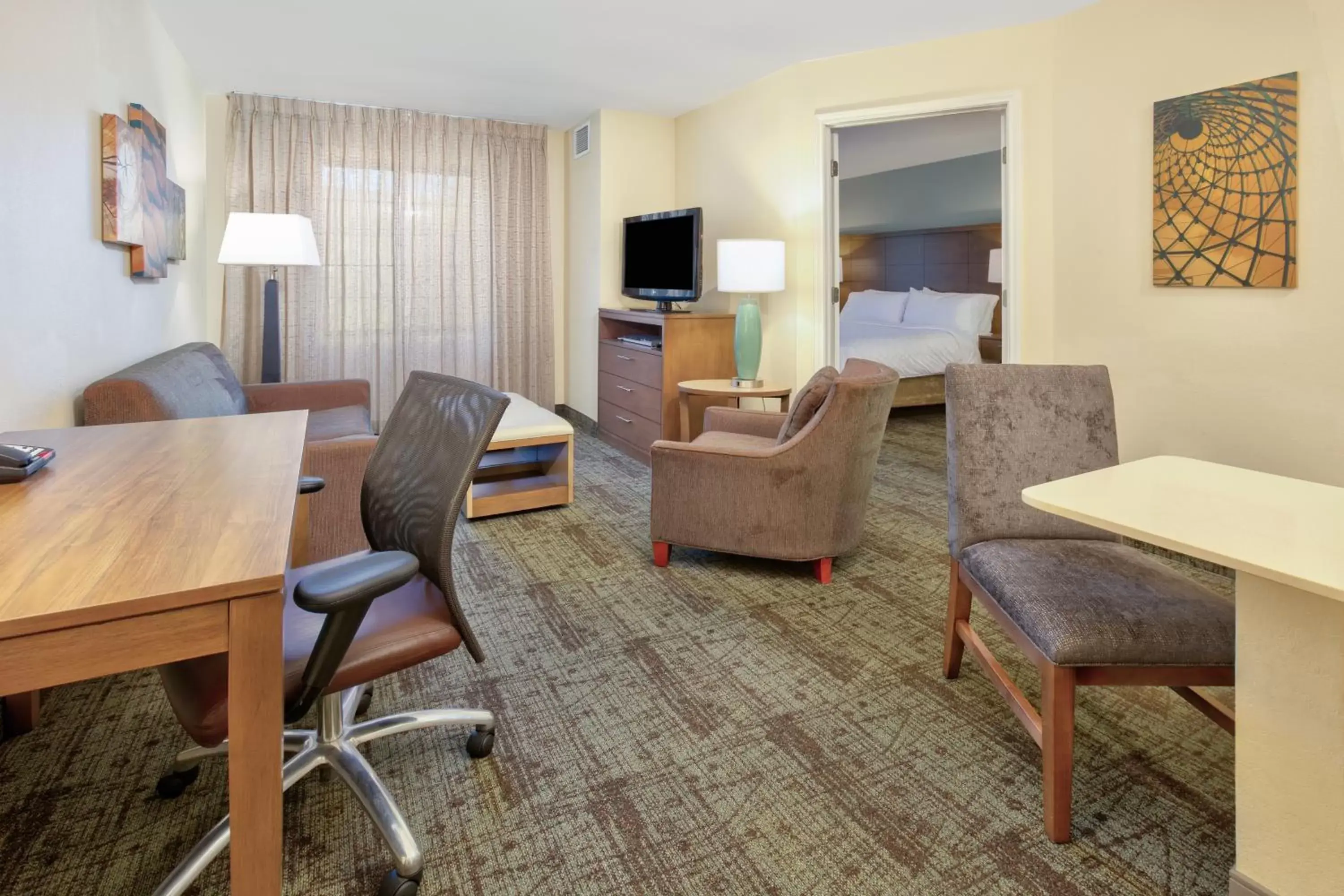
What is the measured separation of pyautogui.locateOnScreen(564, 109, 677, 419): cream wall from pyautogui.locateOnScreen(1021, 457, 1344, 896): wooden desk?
4.60 metres

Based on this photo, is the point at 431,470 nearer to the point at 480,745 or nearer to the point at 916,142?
the point at 480,745

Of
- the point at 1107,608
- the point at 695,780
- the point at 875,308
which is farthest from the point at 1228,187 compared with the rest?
the point at 875,308

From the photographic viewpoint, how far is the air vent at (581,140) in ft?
18.6

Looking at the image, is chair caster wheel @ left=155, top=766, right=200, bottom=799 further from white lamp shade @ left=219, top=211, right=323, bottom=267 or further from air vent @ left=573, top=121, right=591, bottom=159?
air vent @ left=573, top=121, right=591, bottom=159

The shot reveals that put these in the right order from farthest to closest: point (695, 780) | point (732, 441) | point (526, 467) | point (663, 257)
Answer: point (663, 257)
point (526, 467)
point (732, 441)
point (695, 780)

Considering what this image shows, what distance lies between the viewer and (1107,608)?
152 cm

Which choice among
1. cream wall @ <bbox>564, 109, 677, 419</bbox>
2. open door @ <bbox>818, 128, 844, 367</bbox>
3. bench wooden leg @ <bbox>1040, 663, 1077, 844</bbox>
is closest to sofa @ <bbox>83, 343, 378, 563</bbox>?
bench wooden leg @ <bbox>1040, 663, 1077, 844</bbox>

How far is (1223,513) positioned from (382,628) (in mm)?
1477

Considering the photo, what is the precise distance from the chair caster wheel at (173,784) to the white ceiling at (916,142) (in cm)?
519

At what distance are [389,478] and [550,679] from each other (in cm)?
79

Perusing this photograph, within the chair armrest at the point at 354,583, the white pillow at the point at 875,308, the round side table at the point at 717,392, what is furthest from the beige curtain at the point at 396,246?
the chair armrest at the point at 354,583

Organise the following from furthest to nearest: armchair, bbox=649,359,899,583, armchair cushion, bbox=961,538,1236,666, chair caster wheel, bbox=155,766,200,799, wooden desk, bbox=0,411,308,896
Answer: armchair, bbox=649,359,899,583 → chair caster wheel, bbox=155,766,200,799 → armchair cushion, bbox=961,538,1236,666 → wooden desk, bbox=0,411,308,896

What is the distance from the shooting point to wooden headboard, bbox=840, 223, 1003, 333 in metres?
7.55

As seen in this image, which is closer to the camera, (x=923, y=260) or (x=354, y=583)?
(x=354, y=583)
